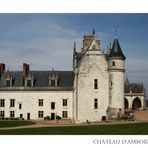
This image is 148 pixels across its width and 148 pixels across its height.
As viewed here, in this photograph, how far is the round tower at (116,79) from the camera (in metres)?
36.4

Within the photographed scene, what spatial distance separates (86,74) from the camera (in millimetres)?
37500

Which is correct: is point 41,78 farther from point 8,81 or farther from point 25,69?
point 8,81

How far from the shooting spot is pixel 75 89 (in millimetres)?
38781

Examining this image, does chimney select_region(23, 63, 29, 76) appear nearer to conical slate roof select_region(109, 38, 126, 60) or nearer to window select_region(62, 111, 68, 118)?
window select_region(62, 111, 68, 118)

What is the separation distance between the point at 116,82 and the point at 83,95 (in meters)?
3.09

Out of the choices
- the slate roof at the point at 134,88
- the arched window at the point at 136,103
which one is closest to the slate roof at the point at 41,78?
the slate roof at the point at 134,88

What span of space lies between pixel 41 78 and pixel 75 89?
18.3 feet

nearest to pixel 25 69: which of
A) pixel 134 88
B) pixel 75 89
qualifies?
pixel 75 89

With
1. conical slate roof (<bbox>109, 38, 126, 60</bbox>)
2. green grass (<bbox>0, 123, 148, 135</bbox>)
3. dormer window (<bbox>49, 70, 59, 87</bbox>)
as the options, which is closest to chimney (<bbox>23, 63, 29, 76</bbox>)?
dormer window (<bbox>49, 70, 59, 87</bbox>)

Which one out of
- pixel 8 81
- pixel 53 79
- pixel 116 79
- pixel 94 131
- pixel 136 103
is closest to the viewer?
pixel 94 131

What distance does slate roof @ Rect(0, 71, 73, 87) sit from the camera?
42.4 metres
